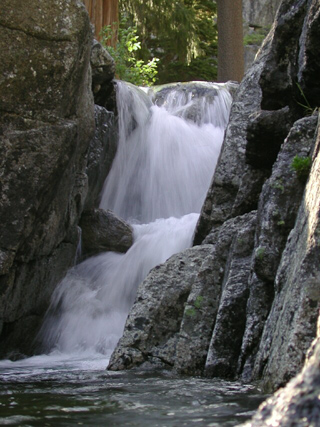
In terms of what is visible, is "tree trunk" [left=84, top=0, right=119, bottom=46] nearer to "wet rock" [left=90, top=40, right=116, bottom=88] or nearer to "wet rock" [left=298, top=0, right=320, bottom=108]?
"wet rock" [left=90, top=40, right=116, bottom=88]

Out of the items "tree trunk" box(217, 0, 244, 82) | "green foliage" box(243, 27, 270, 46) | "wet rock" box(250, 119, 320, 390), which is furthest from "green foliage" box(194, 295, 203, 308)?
"green foliage" box(243, 27, 270, 46)

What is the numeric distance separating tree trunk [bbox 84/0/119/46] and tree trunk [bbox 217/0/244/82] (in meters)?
3.30

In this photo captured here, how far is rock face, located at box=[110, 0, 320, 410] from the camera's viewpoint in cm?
422

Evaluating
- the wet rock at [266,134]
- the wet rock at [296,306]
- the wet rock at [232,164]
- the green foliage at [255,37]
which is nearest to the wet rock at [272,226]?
the wet rock at [296,306]

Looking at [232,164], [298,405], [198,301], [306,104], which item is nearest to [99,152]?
[232,164]

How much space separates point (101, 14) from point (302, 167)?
623 inches

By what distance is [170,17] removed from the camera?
24.2 meters

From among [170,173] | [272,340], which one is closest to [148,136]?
[170,173]

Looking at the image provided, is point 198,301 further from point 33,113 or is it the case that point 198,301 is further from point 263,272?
point 33,113

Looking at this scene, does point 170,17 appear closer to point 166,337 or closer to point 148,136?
point 148,136

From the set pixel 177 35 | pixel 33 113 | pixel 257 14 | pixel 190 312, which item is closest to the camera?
pixel 190 312

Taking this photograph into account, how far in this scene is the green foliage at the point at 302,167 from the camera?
559cm

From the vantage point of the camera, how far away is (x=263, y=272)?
17.9ft

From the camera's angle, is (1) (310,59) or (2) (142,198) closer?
(1) (310,59)
